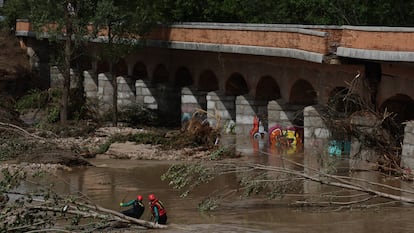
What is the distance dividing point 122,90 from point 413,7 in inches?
625

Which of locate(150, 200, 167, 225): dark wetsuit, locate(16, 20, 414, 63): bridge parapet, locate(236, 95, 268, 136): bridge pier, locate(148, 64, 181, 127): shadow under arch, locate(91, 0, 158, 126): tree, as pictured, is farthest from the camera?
locate(148, 64, 181, 127): shadow under arch

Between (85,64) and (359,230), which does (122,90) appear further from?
(359,230)

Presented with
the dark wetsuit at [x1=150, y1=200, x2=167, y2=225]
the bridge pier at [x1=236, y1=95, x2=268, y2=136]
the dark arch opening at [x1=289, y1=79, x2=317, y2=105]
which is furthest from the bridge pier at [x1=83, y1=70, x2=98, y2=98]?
the dark wetsuit at [x1=150, y1=200, x2=167, y2=225]

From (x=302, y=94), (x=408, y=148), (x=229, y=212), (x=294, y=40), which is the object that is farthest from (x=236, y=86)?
(x=229, y=212)

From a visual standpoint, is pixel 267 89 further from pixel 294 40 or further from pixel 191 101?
pixel 294 40

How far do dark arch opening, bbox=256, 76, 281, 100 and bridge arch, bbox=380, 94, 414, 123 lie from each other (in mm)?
10460

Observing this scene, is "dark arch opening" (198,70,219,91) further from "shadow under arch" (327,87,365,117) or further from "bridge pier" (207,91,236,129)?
"shadow under arch" (327,87,365,117)

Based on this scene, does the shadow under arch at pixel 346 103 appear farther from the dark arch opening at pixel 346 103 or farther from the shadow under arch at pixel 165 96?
the shadow under arch at pixel 165 96

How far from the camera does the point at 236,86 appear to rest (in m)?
44.3

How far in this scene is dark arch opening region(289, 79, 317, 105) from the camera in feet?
124

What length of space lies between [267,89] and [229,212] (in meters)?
20.2

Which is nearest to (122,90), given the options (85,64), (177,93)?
(177,93)

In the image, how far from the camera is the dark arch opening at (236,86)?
144 feet

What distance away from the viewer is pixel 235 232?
19375 mm
